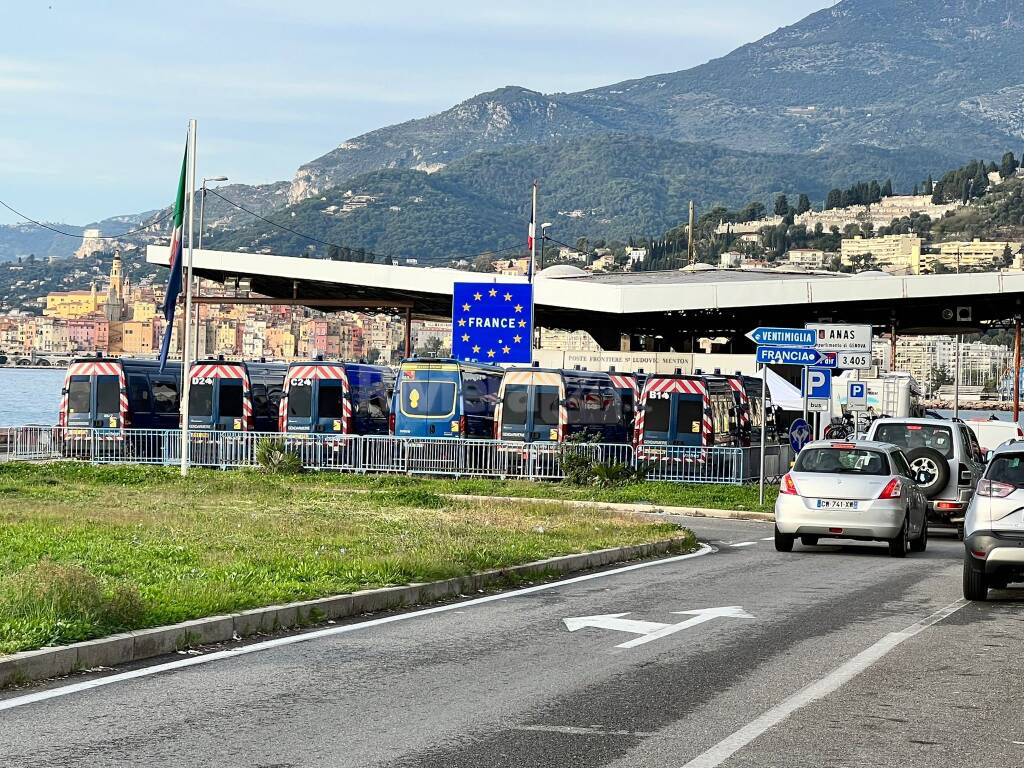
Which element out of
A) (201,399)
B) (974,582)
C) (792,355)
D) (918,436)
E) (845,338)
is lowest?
(974,582)

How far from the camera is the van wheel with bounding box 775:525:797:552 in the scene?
22.6 m

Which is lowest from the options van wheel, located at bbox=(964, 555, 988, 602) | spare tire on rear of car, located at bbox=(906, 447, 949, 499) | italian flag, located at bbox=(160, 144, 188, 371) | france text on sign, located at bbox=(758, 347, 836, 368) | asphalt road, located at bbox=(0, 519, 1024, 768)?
asphalt road, located at bbox=(0, 519, 1024, 768)

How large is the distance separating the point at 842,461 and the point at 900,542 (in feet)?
4.72

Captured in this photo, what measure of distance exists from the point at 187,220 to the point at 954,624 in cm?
2557

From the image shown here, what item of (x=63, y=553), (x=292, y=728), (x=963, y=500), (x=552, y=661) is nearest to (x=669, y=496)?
(x=963, y=500)

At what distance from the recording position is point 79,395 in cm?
4600

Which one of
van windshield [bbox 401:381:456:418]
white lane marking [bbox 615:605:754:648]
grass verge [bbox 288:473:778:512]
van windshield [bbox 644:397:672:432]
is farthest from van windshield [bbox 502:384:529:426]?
white lane marking [bbox 615:605:754:648]

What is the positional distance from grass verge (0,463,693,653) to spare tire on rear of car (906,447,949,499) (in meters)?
4.94

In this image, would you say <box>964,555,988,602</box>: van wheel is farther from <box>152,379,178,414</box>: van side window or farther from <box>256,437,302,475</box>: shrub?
<box>152,379,178,414</box>: van side window

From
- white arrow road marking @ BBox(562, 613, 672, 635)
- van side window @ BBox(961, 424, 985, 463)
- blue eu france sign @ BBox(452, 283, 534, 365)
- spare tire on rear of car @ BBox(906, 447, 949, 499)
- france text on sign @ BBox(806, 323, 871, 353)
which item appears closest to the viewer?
white arrow road marking @ BBox(562, 613, 672, 635)

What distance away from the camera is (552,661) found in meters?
11.4

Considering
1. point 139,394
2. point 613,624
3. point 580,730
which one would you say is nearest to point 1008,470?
point 613,624

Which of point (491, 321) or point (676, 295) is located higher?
A: point (676, 295)

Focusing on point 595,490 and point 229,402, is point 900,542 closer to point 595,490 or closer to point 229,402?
point 595,490
